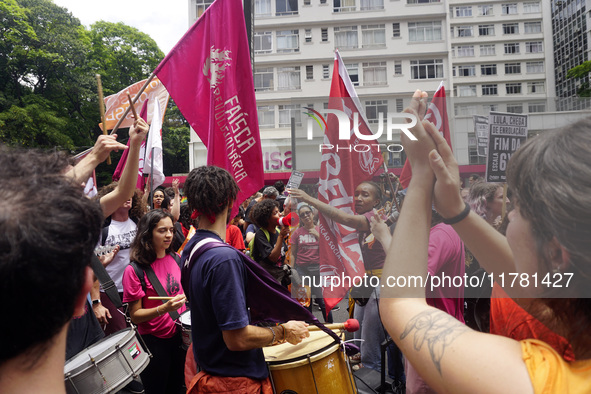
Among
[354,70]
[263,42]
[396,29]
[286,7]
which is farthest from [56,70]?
[396,29]

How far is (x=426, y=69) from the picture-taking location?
34.1m

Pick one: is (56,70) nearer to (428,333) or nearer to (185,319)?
(185,319)

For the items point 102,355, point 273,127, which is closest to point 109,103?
point 102,355

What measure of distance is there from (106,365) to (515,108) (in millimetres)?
2632

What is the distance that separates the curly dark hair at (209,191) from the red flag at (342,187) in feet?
2.29

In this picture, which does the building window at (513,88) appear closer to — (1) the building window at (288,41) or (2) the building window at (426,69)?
(2) the building window at (426,69)

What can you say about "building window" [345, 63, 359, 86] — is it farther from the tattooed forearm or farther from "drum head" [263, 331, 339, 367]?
the tattooed forearm

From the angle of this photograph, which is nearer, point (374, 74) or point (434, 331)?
point (434, 331)

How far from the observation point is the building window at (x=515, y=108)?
6.16 feet

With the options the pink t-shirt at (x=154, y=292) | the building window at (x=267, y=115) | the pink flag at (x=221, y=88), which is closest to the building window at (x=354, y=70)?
the building window at (x=267, y=115)

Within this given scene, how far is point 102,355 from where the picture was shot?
2746 millimetres

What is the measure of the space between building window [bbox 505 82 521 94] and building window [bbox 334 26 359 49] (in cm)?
3379

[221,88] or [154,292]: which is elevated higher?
[221,88]

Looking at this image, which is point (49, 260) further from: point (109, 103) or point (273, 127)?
point (273, 127)
